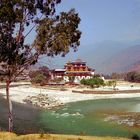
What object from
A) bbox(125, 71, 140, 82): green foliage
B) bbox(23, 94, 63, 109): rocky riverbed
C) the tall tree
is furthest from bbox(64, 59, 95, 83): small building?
the tall tree

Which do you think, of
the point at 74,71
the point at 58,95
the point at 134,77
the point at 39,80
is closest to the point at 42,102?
the point at 58,95

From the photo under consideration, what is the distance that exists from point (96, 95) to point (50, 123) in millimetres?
57327

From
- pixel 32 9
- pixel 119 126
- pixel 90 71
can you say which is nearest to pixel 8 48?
pixel 32 9

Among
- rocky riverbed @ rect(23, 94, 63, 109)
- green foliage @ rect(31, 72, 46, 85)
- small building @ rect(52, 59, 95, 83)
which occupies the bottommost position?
rocky riverbed @ rect(23, 94, 63, 109)

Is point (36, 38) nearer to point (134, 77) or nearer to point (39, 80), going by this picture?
point (39, 80)

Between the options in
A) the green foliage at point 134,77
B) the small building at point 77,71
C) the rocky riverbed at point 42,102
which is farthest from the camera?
the green foliage at point 134,77

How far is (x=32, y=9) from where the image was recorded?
33.5 metres

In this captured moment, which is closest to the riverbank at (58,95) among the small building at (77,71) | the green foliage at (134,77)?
the small building at (77,71)

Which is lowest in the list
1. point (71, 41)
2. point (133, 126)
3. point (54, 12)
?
point (133, 126)

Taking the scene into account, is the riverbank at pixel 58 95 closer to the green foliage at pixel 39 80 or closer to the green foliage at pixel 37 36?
the green foliage at pixel 39 80

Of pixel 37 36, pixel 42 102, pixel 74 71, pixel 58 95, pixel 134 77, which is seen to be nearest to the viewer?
pixel 37 36

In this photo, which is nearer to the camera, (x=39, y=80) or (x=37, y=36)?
(x=37, y=36)

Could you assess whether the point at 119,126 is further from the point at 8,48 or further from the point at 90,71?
the point at 90,71

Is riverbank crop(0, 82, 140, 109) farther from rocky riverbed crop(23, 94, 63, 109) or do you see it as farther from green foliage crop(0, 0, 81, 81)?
green foliage crop(0, 0, 81, 81)
